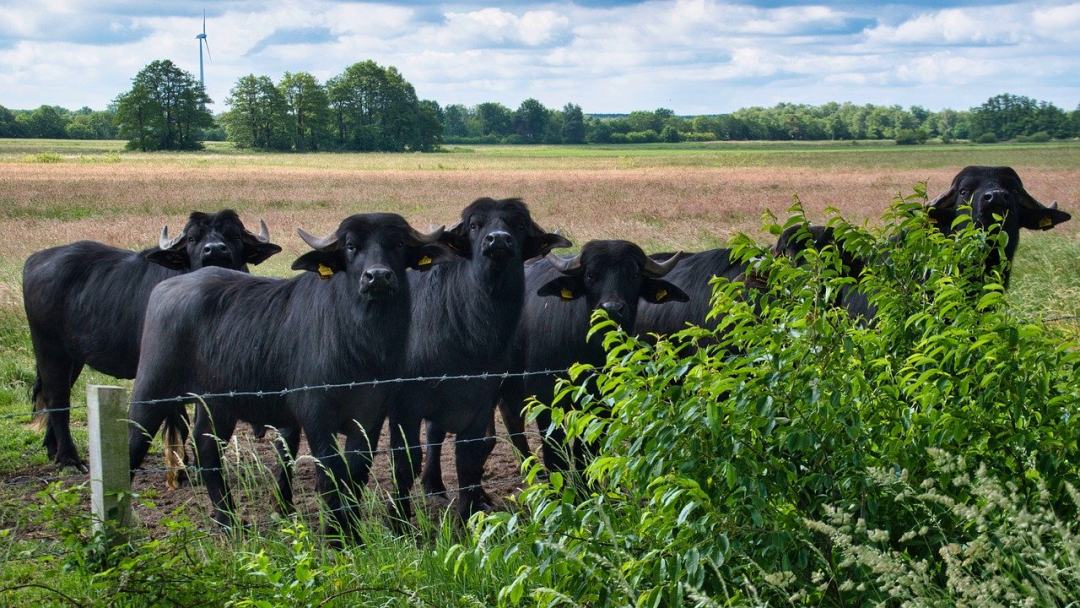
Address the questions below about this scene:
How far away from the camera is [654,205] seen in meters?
31.4

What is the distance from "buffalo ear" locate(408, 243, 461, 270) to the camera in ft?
22.8

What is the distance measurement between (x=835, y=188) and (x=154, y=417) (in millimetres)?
35234

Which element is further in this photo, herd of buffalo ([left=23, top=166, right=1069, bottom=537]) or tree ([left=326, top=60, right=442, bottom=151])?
tree ([left=326, top=60, right=442, bottom=151])

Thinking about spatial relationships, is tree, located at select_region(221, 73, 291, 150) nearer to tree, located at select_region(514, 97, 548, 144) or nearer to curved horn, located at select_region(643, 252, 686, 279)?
tree, located at select_region(514, 97, 548, 144)

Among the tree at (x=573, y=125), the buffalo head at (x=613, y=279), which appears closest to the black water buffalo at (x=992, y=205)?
the buffalo head at (x=613, y=279)

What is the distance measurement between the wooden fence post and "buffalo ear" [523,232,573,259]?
343cm

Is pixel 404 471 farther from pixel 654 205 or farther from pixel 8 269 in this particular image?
pixel 654 205

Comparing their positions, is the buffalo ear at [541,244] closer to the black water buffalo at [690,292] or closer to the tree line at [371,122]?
the black water buffalo at [690,292]

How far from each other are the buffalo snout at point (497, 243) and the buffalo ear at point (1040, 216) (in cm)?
460

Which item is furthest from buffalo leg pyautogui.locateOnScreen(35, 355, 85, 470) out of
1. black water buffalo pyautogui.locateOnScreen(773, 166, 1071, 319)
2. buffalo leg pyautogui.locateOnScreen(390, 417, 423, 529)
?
black water buffalo pyautogui.locateOnScreen(773, 166, 1071, 319)

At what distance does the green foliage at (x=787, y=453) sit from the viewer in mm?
3871

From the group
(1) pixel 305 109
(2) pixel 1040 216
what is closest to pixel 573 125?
(1) pixel 305 109

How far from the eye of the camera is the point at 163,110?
314 feet

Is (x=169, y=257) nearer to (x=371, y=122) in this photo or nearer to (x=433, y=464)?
(x=433, y=464)
